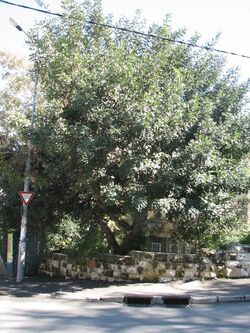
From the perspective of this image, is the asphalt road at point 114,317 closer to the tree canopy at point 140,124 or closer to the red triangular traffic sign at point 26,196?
the tree canopy at point 140,124

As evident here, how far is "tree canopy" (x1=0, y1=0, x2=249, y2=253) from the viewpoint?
13.5 meters

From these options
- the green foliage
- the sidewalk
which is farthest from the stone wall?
the green foliage

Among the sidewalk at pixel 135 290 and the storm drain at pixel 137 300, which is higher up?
the sidewalk at pixel 135 290

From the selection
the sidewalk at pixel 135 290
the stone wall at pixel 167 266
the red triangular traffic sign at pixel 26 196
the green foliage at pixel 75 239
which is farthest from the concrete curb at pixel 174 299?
the red triangular traffic sign at pixel 26 196

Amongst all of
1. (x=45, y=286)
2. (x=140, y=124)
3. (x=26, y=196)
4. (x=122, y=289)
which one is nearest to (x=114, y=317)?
(x=122, y=289)

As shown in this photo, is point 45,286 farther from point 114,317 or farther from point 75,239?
point 114,317

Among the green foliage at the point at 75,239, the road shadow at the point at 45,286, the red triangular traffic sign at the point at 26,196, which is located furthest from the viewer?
the green foliage at the point at 75,239

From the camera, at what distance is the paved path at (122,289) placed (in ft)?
42.5

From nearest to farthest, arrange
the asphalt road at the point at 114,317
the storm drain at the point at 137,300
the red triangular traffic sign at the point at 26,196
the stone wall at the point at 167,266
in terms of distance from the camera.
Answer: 1. the asphalt road at the point at 114,317
2. the storm drain at the point at 137,300
3. the stone wall at the point at 167,266
4. the red triangular traffic sign at the point at 26,196

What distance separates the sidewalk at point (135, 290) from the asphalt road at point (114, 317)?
610mm

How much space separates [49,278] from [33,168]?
13.2 feet

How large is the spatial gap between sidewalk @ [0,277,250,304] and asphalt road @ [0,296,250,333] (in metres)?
0.61

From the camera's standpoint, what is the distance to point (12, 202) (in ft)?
57.7

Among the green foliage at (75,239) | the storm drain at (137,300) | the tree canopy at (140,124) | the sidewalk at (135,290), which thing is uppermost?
the tree canopy at (140,124)
